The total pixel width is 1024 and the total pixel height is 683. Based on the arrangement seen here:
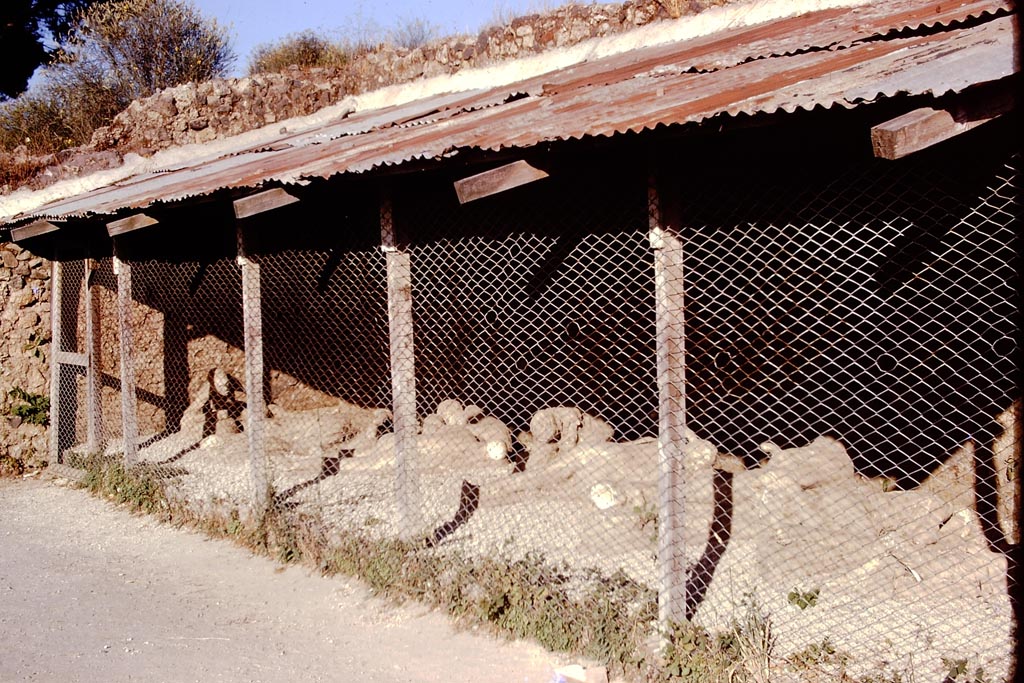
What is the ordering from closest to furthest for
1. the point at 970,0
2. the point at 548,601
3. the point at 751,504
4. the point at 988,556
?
the point at 548,601 < the point at 988,556 < the point at 970,0 < the point at 751,504

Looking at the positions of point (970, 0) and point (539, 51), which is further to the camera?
point (539, 51)

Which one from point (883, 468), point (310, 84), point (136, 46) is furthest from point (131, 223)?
point (136, 46)

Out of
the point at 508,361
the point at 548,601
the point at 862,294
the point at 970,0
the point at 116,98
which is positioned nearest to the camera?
the point at 548,601

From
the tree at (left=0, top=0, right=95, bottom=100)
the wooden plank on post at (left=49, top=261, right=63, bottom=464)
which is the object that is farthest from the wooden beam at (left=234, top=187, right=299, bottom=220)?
the tree at (left=0, top=0, right=95, bottom=100)

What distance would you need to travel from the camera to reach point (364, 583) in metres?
5.09

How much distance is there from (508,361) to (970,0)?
5.15 metres

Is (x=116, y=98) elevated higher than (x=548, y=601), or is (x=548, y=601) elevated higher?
(x=116, y=98)

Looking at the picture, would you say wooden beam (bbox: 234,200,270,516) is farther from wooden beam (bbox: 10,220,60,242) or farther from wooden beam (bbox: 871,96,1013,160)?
wooden beam (bbox: 871,96,1013,160)

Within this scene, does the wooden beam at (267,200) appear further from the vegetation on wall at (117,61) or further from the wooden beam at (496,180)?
the vegetation on wall at (117,61)

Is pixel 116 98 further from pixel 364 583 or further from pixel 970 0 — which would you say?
pixel 970 0

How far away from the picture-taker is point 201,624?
185 inches

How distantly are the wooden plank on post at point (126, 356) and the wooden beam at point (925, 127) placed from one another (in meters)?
6.60

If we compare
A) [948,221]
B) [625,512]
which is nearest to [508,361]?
[625,512]

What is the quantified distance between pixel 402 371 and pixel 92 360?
417 cm
